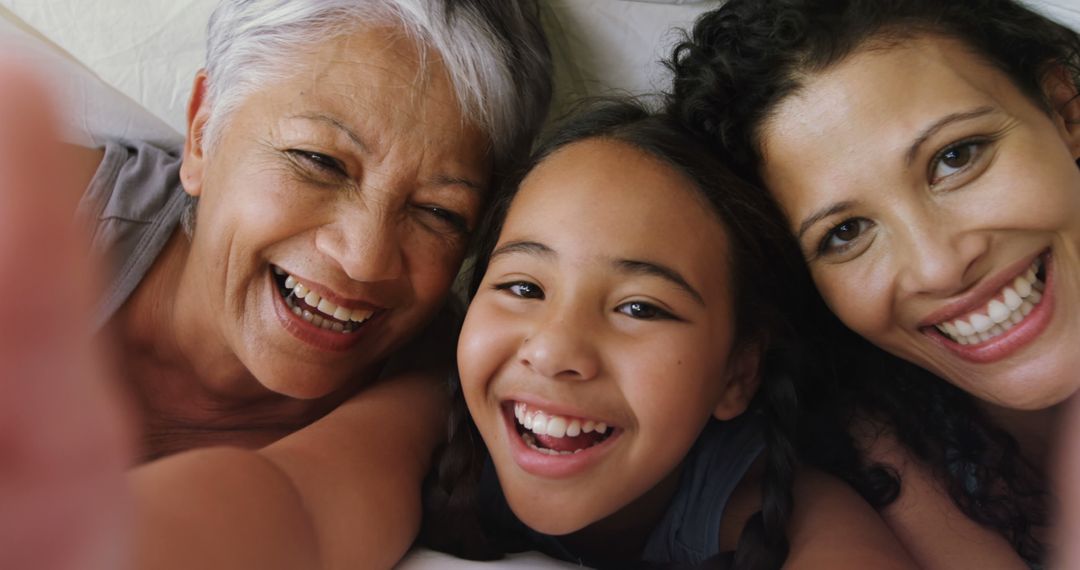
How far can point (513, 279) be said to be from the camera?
0.96 metres

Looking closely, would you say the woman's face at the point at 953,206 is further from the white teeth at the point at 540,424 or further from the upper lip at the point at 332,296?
the upper lip at the point at 332,296

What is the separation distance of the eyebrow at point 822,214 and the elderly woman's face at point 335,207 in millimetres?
390

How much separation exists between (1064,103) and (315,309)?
0.91 meters

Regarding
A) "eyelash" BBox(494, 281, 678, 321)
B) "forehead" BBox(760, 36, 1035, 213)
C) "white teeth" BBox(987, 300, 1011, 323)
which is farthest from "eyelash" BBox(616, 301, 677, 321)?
"white teeth" BBox(987, 300, 1011, 323)

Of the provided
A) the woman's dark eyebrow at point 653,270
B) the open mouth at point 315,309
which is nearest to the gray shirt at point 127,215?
the open mouth at point 315,309

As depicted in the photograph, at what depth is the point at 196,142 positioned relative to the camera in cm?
116

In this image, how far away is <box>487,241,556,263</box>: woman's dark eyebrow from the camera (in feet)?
3.08

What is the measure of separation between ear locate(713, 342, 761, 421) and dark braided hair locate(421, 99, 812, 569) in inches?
0.6

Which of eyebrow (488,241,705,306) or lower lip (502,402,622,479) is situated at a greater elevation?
eyebrow (488,241,705,306)

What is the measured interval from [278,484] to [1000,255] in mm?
750

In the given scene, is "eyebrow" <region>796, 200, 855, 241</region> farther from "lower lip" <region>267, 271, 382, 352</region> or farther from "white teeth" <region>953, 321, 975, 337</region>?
"lower lip" <region>267, 271, 382, 352</region>

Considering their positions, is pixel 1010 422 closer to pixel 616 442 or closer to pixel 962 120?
pixel 962 120

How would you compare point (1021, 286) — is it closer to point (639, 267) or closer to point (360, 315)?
point (639, 267)

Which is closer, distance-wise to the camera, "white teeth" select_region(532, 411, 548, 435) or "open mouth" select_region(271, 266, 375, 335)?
"white teeth" select_region(532, 411, 548, 435)
